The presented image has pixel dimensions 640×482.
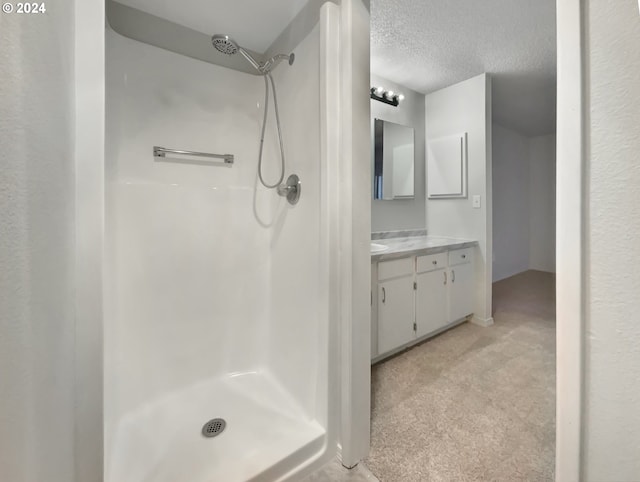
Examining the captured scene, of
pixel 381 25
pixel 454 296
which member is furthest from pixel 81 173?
pixel 454 296

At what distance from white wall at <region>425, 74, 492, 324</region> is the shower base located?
6.93 ft

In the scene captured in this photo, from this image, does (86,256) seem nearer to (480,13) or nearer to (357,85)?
(357,85)

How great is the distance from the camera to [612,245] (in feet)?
1.46

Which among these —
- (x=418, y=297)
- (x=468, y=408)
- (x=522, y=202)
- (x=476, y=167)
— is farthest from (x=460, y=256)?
(x=522, y=202)

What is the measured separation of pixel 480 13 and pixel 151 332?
2801 millimetres

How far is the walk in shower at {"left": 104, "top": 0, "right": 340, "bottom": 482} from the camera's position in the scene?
3.81 ft

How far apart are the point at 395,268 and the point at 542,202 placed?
435 cm

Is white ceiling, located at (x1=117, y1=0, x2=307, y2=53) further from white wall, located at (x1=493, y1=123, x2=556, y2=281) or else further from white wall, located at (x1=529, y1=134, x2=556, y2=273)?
white wall, located at (x1=529, y1=134, x2=556, y2=273)

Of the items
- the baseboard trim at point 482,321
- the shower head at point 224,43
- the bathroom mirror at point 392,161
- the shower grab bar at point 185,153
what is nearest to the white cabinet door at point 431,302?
the baseboard trim at point 482,321

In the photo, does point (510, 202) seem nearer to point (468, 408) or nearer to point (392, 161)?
point (392, 161)

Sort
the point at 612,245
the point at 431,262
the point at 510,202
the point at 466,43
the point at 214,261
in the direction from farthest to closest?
the point at 510,202 < the point at 431,262 < the point at 466,43 < the point at 214,261 < the point at 612,245

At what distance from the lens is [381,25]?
184 centimetres

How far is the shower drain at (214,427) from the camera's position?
4.05ft

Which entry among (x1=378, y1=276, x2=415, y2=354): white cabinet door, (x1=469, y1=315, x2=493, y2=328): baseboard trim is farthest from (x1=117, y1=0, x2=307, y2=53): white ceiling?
(x1=469, y1=315, x2=493, y2=328): baseboard trim
